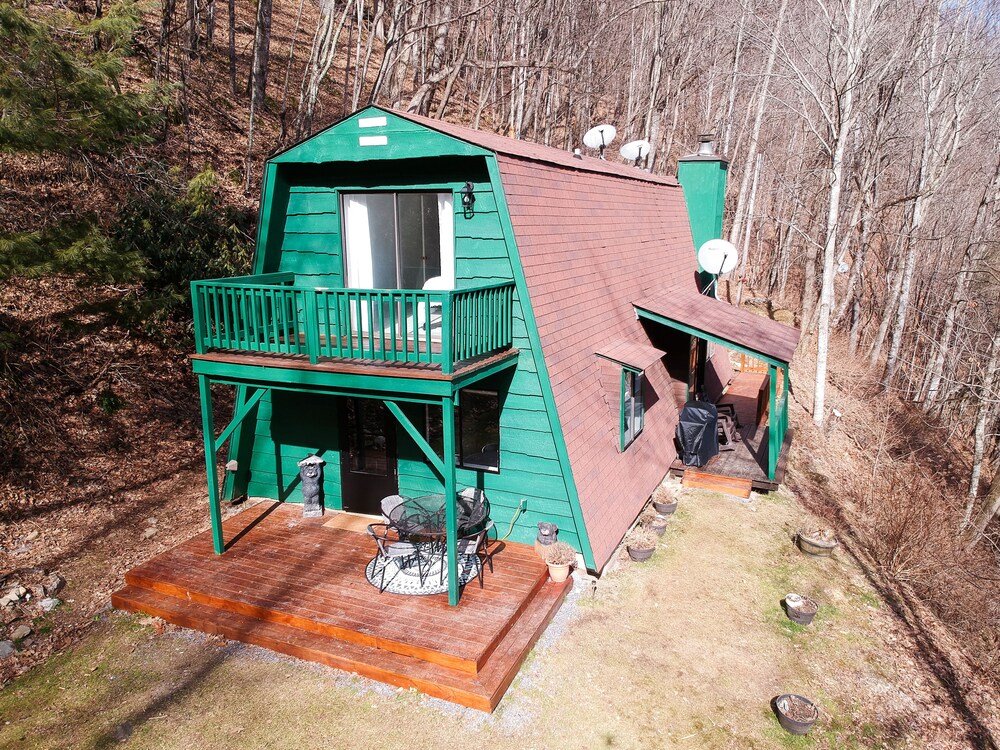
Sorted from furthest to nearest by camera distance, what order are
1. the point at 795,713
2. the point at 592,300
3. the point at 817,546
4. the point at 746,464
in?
the point at 746,464 < the point at 592,300 < the point at 817,546 < the point at 795,713

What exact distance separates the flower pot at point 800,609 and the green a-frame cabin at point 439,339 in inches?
79.4

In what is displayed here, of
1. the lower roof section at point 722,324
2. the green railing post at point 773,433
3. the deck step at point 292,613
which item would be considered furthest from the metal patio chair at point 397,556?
the green railing post at point 773,433

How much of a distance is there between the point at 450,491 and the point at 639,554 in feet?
9.79

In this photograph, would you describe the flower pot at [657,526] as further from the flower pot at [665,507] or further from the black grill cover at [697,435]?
the black grill cover at [697,435]

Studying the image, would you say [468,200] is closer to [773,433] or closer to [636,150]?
[773,433]

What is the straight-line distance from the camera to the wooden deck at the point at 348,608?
5.61m

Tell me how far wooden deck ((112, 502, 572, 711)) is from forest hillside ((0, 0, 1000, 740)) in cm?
119

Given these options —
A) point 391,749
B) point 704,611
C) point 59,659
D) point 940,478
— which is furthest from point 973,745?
point 940,478

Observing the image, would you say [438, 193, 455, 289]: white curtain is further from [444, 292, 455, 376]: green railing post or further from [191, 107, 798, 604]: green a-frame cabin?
[444, 292, 455, 376]: green railing post

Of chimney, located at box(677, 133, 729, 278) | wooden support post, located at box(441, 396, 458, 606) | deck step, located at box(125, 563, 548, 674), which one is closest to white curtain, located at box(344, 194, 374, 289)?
wooden support post, located at box(441, 396, 458, 606)

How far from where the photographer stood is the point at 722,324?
972cm

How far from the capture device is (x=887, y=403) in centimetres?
1711

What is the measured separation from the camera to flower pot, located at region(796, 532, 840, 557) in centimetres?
801

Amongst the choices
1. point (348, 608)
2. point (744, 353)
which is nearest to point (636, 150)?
point (744, 353)
